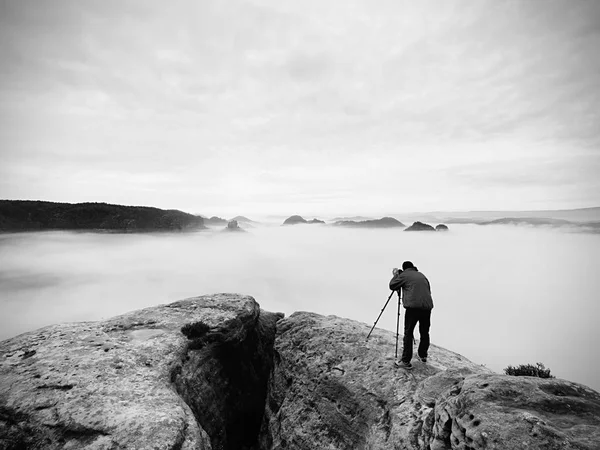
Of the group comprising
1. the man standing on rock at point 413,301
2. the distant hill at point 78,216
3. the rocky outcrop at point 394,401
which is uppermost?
the distant hill at point 78,216

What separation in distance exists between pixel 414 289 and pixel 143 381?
39.0 ft

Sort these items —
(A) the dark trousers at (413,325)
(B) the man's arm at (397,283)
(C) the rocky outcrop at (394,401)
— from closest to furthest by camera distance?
(C) the rocky outcrop at (394,401)
(A) the dark trousers at (413,325)
(B) the man's arm at (397,283)

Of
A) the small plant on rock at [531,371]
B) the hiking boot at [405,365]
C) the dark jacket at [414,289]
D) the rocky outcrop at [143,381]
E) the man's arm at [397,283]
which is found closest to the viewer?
the rocky outcrop at [143,381]

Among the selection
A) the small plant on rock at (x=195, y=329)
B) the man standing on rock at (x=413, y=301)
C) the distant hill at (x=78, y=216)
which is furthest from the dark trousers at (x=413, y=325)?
the distant hill at (x=78, y=216)

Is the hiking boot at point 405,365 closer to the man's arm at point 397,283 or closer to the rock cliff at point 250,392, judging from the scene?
the rock cliff at point 250,392

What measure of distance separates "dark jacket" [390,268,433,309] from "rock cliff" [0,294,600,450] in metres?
2.93

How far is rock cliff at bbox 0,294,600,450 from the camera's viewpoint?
23.2 ft

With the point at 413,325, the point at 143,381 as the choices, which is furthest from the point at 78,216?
the point at 413,325

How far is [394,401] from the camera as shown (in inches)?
433

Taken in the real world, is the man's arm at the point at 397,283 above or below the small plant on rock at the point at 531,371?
above

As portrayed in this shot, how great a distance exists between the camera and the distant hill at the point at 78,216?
111m

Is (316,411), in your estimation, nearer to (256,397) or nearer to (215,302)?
(256,397)

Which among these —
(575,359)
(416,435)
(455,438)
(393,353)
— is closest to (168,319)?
(393,353)

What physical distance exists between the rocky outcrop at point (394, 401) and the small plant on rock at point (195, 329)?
5.10 metres
